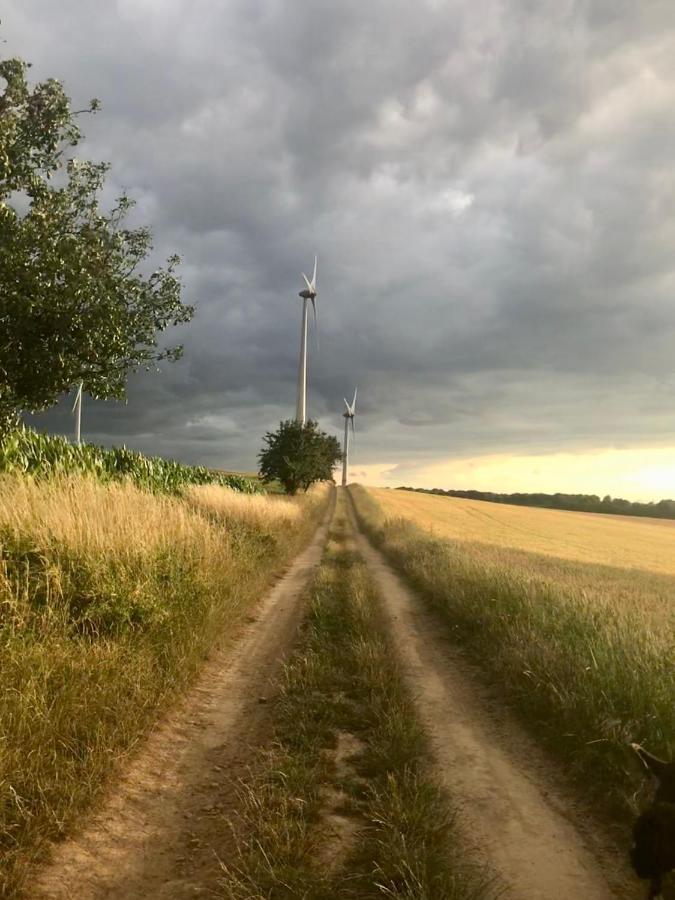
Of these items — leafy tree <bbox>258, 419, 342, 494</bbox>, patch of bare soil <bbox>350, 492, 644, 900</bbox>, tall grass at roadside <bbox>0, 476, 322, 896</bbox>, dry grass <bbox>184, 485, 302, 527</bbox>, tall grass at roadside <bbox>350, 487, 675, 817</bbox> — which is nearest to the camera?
patch of bare soil <bbox>350, 492, 644, 900</bbox>

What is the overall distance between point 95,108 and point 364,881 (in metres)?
11.6

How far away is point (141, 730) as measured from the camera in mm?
5176

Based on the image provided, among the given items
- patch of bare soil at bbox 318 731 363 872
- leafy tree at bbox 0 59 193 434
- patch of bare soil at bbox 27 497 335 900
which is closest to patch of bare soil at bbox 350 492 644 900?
patch of bare soil at bbox 318 731 363 872

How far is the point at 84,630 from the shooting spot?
6.32m

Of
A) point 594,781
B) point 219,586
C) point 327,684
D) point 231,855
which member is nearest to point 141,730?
point 231,855

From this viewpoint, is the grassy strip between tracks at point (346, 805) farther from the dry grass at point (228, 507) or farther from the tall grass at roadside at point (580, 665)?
the dry grass at point (228, 507)

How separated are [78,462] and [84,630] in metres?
10.8

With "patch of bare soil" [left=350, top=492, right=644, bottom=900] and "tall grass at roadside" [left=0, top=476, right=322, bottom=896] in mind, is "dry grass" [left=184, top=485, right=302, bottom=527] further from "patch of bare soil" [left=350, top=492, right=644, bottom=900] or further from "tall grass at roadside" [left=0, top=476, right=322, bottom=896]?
"patch of bare soil" [left=350, top=492, right=644, bottom=900]

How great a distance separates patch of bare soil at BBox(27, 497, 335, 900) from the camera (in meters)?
3.48

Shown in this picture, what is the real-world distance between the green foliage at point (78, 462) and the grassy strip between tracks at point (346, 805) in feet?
23.7

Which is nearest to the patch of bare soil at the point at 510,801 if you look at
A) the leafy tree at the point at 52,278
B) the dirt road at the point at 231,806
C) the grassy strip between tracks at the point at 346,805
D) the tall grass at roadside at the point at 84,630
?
the dirt road at the point at 231,806

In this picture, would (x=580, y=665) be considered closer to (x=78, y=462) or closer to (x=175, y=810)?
(x=175, y=810)

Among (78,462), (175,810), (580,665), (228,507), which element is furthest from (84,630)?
(228,507)

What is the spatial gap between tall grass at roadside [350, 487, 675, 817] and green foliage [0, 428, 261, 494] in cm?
838
